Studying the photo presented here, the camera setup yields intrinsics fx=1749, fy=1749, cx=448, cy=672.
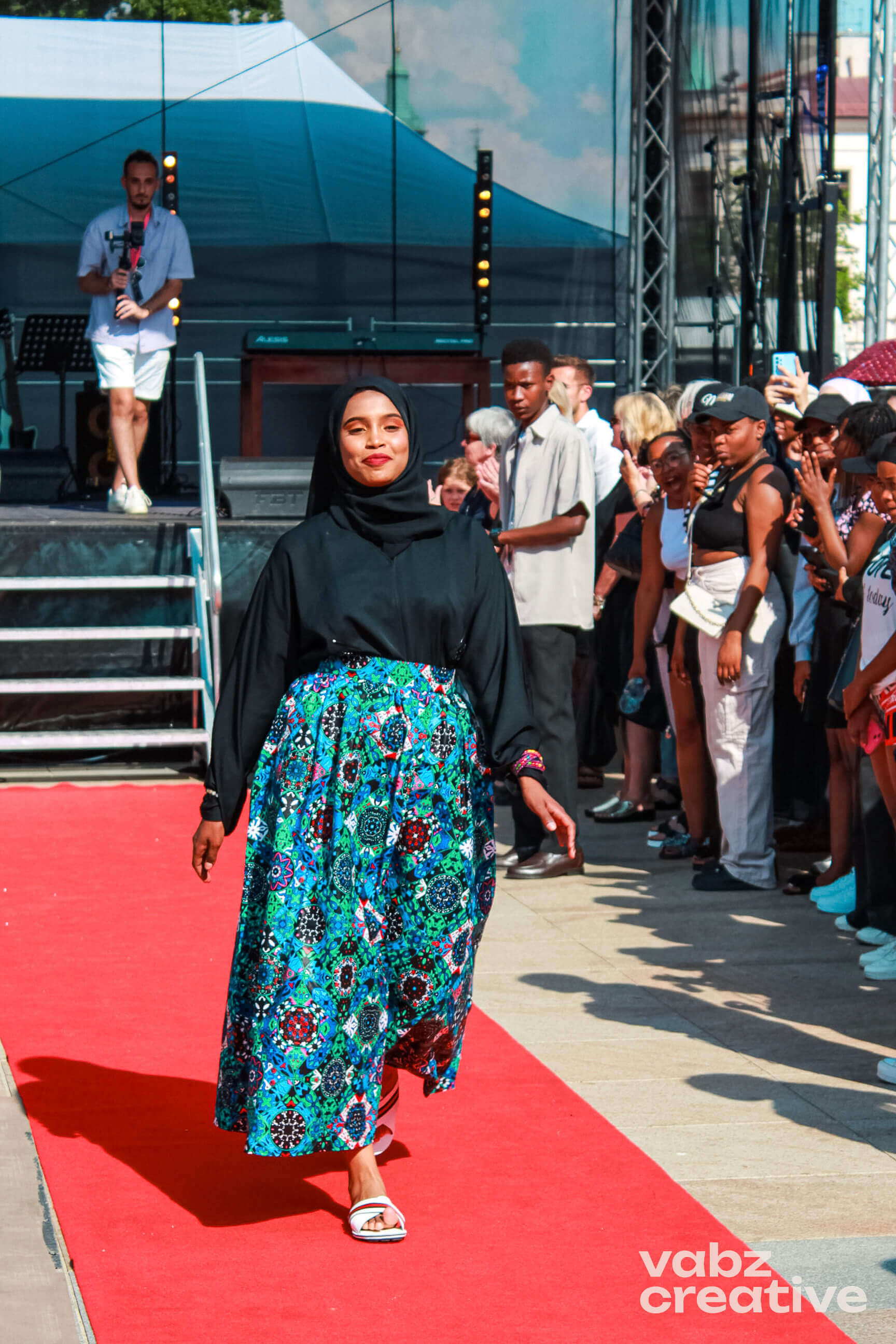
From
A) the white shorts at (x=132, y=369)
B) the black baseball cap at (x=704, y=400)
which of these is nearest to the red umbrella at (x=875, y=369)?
the black baseball cap at (x=704, y=400)

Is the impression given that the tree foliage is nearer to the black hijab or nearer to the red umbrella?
the red umbrella

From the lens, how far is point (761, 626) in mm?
6379

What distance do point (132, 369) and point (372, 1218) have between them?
7568 mm

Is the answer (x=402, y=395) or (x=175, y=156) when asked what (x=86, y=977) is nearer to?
(x=402, y=395)

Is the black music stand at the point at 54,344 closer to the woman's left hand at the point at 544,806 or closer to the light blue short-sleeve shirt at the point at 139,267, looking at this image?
the light blue short-sleeve shirt at the point at 139,267

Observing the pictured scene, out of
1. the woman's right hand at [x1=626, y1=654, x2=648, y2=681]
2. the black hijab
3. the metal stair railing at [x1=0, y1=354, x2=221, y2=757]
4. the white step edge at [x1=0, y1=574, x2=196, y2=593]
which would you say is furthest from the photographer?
the black hijab

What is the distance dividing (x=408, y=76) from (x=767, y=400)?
12.5 metres

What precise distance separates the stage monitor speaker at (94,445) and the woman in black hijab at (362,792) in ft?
38.4

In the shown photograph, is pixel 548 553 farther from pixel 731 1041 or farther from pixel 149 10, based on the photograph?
pixel 149 10

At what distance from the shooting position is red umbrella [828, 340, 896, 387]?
700 cm

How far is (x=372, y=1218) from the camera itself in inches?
132

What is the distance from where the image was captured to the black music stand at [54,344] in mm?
14938

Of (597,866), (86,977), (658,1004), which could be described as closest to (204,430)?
(597,866)

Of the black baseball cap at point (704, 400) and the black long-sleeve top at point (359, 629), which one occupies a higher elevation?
the black baseball cap at point (704, 400)
